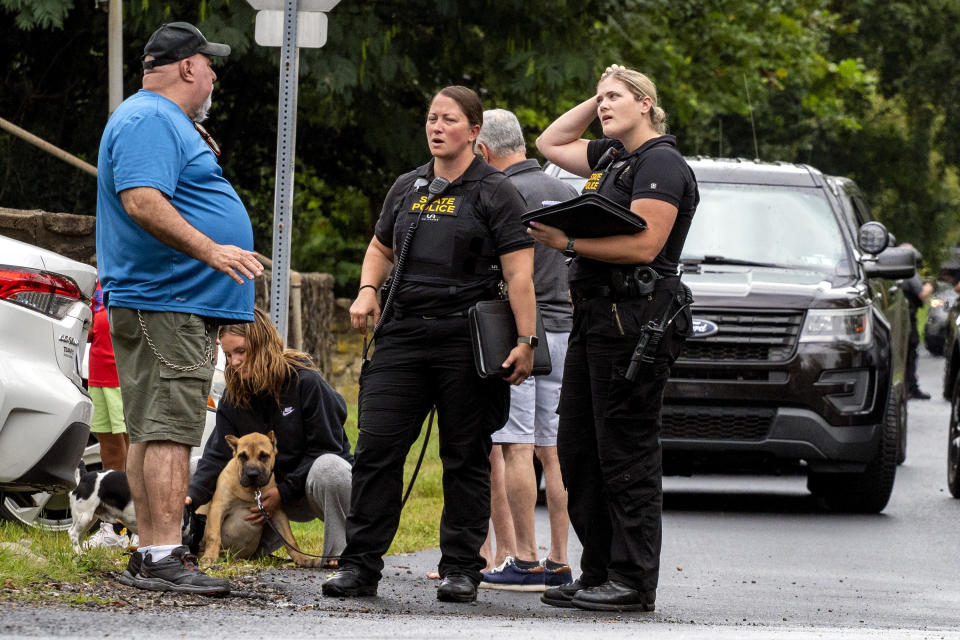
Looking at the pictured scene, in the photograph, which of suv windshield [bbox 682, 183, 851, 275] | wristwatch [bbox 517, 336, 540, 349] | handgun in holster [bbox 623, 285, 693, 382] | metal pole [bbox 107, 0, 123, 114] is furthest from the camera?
metal pole [bbox 107, 0, 123, 114]

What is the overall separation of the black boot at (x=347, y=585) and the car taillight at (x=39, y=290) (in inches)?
67.8

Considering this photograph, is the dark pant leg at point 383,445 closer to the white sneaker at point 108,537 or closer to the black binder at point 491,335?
the black binder at point 491,335

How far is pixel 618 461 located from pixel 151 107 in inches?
85.3

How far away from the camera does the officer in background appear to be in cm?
713

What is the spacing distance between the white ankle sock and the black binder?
1.32m

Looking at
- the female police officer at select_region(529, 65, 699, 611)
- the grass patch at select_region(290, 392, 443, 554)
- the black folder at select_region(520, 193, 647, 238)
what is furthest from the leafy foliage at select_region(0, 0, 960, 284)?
the black folder at select_region(520, 193, 647, 238)

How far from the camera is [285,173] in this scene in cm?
778

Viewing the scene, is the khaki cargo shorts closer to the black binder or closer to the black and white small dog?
the black binder

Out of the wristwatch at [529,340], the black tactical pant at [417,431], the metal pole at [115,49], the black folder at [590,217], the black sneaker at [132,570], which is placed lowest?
the black sneaker at [132,570]

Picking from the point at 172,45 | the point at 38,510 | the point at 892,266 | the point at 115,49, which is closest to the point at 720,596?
the point at 172,45

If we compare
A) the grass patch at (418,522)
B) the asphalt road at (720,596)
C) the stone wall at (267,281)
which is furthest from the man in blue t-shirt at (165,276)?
the stone wall at (267,281)

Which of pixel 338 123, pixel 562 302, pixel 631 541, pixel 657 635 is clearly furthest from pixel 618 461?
pixel 338 123

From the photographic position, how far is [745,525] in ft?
32.5

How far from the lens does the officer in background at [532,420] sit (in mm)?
7133
